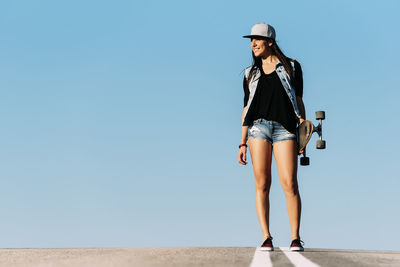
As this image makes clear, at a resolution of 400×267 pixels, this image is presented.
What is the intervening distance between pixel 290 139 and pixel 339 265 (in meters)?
1.85

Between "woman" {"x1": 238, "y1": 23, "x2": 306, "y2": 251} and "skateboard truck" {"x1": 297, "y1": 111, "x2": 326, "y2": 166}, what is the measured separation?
79 millimetres

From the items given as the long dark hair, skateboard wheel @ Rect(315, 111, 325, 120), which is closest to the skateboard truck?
skateboard wheel @ Rect(315, 111, 325, 120)

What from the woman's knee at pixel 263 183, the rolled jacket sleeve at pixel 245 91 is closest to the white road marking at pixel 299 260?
the woman's knee at pixel 263 183

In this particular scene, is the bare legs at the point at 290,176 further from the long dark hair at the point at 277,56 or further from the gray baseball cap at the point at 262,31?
the gray baseball cap at the point at 262,31

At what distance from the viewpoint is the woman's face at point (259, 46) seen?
724 centimetres

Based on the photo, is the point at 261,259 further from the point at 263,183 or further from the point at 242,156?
the point at 242,156

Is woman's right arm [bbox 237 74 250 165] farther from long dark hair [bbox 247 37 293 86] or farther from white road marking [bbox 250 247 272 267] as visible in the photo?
white road marking [bbox 250 247 272 267]

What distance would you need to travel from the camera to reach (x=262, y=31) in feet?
23.5

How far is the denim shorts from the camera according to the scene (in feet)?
23.1

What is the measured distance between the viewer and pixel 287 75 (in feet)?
23.6

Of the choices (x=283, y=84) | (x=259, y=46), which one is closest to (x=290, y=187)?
(x=283, y=84)

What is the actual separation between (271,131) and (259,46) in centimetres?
98

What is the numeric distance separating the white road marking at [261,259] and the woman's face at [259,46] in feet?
7.23

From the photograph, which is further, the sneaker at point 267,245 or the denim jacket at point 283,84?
the denim jacket at point 283,84
